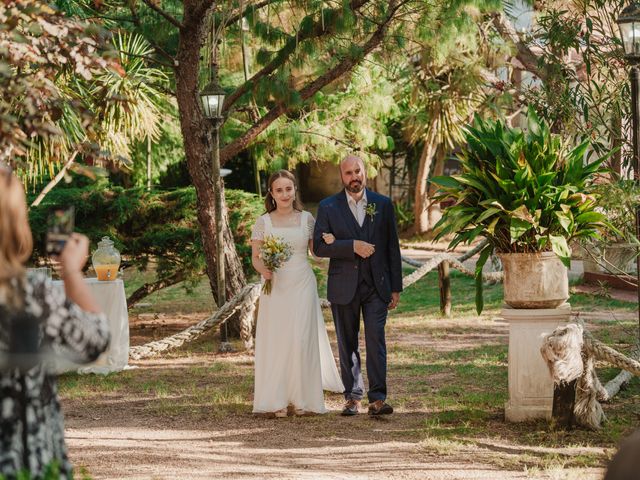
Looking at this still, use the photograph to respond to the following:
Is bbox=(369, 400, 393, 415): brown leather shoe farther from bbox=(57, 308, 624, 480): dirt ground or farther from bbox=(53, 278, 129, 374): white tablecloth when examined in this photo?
bbox=(53, 278, 129, 374): white tablecloth

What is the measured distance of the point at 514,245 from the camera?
759 cm

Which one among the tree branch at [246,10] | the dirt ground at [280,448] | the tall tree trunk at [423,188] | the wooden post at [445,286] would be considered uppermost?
the tree branch at [246,10]

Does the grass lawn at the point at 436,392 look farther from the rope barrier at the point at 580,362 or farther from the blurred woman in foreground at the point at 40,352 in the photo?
the blurred woman in foreground at the point at 40,352

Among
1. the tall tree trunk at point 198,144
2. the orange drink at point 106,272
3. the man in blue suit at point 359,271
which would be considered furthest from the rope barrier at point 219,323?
the man in blue suit at point 359,271

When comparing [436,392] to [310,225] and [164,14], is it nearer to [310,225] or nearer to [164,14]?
[310,225]

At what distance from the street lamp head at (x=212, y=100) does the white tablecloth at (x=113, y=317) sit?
2.24 meters

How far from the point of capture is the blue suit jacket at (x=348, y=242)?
8117mm

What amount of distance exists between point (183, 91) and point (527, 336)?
21.1ft

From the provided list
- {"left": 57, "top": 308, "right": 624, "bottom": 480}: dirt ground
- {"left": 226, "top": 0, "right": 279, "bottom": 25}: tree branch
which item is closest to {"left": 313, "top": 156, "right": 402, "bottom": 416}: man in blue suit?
{"left": 57, "top": 308, "right": 624, "bottom": 480}: dirt ground

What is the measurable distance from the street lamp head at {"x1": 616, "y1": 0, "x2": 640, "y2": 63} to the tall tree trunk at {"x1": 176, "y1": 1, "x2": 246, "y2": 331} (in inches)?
206

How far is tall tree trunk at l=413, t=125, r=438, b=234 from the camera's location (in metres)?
25.6

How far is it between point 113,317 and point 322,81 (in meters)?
3.90

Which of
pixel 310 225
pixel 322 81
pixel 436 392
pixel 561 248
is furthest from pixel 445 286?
pixel 561 248

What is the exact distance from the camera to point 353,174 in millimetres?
8141
